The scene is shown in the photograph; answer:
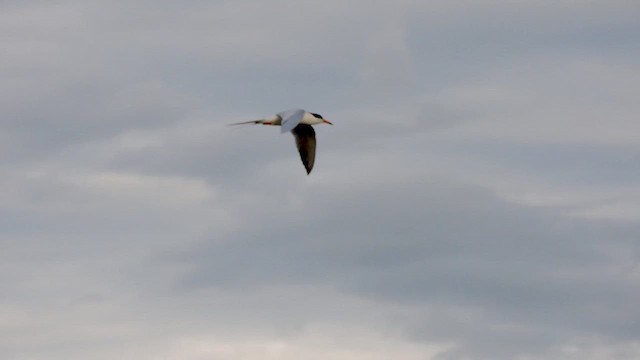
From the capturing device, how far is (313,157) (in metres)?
155

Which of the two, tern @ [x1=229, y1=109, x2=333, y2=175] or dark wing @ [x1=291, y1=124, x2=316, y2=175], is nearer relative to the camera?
tern @ [x1=229, y1=109, x2=333, y2=175]

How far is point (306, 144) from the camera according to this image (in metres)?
155

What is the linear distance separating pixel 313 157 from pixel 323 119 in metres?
4.85

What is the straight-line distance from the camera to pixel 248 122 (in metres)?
144

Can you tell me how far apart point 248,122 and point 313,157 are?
42.3ft

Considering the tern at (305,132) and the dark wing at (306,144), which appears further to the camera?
the dark wing at (306,144)

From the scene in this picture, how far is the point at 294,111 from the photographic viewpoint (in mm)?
143500

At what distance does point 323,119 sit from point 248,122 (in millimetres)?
10749

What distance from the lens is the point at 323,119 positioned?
152125 mm

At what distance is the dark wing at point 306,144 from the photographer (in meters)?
155

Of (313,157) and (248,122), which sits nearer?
(248,122)

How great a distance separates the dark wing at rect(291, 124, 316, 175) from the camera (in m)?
155

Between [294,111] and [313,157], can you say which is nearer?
[294,111]
